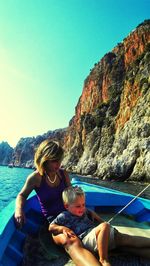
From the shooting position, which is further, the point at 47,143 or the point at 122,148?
the point at 122,148

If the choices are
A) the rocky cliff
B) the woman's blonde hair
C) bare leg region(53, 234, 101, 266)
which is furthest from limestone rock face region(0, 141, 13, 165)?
bare leg region(53, 234, 101, 266)

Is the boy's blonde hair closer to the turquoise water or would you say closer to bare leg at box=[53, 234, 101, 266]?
bare leg at box=[53, 234, 101, 266]

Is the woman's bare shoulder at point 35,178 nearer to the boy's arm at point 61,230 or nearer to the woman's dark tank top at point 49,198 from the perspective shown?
the woman's dark tank top at point 49,198

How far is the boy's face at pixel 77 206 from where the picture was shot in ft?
11.1

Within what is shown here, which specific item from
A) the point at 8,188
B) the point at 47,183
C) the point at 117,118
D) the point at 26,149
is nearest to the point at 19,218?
the point at 47,183

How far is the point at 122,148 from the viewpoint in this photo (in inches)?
1809

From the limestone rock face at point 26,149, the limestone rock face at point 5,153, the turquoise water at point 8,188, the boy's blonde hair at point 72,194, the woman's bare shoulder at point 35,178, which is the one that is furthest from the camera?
the limestone rock face at point 5,153

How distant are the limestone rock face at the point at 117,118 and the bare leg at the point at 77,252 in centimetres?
3442

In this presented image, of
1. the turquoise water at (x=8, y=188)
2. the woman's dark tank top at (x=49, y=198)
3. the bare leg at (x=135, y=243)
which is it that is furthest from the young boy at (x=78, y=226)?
the turquoise water at (x=8, y=188)

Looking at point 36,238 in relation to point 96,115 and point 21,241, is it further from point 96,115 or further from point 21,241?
point 96,115

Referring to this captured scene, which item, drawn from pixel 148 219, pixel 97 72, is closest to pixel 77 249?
pixel 148 219

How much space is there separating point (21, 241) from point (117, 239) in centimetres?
129

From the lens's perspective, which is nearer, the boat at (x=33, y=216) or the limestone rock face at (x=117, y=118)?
the boat at (x=33, y=216)

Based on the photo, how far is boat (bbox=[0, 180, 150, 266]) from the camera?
11.3ft
